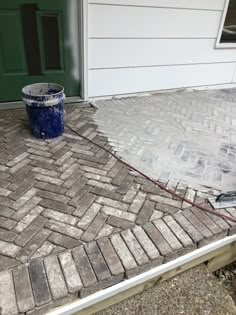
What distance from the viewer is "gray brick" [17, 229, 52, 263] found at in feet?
4.57

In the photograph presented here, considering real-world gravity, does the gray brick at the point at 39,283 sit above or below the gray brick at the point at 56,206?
below

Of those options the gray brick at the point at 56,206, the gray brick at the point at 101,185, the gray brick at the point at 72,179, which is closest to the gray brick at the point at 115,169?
the gray brick at the point at 101,185

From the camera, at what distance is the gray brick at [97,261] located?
1.33 meters

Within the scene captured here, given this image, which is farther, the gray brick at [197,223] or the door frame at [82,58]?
the door frame at [82,58]

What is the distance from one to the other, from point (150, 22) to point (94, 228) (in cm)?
266

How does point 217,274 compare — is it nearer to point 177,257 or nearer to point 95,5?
point 177,257

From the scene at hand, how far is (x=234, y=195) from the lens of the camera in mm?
1879

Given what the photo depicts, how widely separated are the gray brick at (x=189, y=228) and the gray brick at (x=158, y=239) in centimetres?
17

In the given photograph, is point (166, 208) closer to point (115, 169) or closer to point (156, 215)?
point (156, 215)

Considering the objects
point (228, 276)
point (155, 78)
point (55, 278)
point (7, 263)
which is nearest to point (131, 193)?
point (55, 278)

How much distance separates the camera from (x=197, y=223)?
1.67m

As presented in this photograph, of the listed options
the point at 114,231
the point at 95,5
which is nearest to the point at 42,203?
the point at 114,231

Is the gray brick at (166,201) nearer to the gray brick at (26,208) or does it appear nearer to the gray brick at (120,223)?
the gray brick at (120,223)

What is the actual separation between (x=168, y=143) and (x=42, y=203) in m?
1.34
